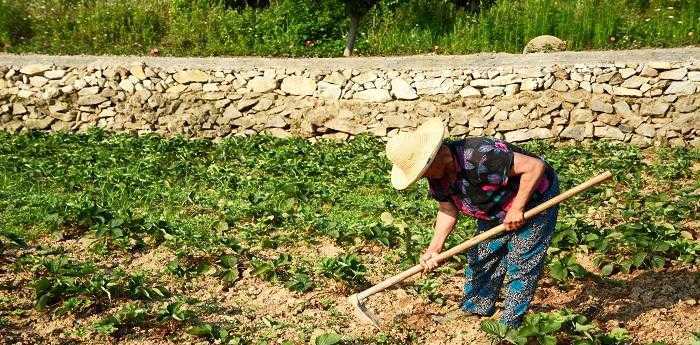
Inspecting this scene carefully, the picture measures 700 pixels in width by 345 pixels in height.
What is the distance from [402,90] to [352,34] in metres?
1.66

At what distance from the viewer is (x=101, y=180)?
7.27 meters

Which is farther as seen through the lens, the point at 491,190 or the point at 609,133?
the point at 609,133

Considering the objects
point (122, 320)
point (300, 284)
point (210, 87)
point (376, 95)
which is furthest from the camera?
point (210, 87)

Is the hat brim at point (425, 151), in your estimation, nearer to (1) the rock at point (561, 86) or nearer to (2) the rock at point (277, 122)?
(1) the rock at point (561, 86)

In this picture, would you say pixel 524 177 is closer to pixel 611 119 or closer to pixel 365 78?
pixel 611 119

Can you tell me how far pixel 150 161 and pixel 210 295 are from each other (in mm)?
3664

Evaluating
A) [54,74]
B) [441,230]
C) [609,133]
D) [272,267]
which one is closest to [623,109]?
[609,133]

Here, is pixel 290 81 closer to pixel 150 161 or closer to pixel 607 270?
pixel 150 161

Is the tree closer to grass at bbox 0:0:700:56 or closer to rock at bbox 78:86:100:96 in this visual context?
grass at bbox 0:0:700:56

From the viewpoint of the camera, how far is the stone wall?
31.2 ft

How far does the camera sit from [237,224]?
6043 millimetres

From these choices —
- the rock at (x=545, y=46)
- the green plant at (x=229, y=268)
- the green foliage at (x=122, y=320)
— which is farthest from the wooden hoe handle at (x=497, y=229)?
the rock at (x=545, y=46)

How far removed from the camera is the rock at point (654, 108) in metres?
9.40

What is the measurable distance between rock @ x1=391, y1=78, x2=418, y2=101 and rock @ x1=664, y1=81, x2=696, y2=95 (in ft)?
9.78
